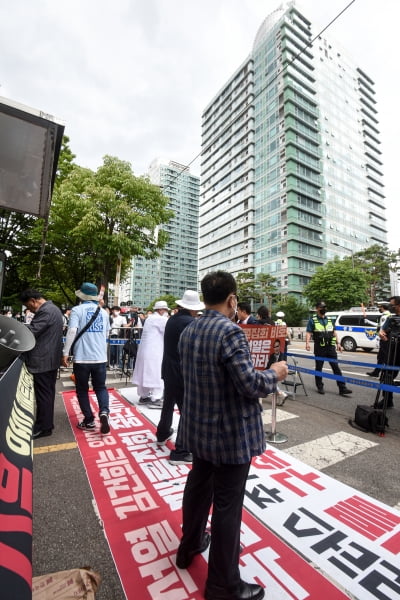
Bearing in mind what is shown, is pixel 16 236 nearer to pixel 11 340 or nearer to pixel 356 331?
pixel 11 340

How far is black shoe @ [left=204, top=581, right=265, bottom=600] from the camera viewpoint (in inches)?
59.4

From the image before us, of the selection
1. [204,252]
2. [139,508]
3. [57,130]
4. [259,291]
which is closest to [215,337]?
[139,508]

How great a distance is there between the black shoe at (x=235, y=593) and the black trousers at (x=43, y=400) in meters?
3.04

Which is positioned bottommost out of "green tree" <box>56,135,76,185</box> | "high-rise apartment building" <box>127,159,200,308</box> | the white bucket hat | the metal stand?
the metal stand

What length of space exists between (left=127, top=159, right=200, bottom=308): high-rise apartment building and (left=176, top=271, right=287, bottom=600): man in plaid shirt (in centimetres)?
11256

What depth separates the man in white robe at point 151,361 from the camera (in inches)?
201

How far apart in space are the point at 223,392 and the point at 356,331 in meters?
16.9

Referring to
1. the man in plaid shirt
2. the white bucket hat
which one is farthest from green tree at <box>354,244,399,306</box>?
the man in plaid shirt

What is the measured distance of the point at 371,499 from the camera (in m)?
2.53

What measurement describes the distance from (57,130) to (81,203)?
10082 mm

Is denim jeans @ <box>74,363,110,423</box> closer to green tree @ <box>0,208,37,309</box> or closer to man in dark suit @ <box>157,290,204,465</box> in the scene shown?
man in dark suit @ <box>157,290,204,465</box>

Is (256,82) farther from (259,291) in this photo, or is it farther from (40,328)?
(40,328)

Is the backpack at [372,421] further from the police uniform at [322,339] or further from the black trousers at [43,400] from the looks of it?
the black trousers at [43,400]

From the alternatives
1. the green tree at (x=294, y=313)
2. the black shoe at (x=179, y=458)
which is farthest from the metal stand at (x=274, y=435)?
the green tree at (x=294, y=313)
